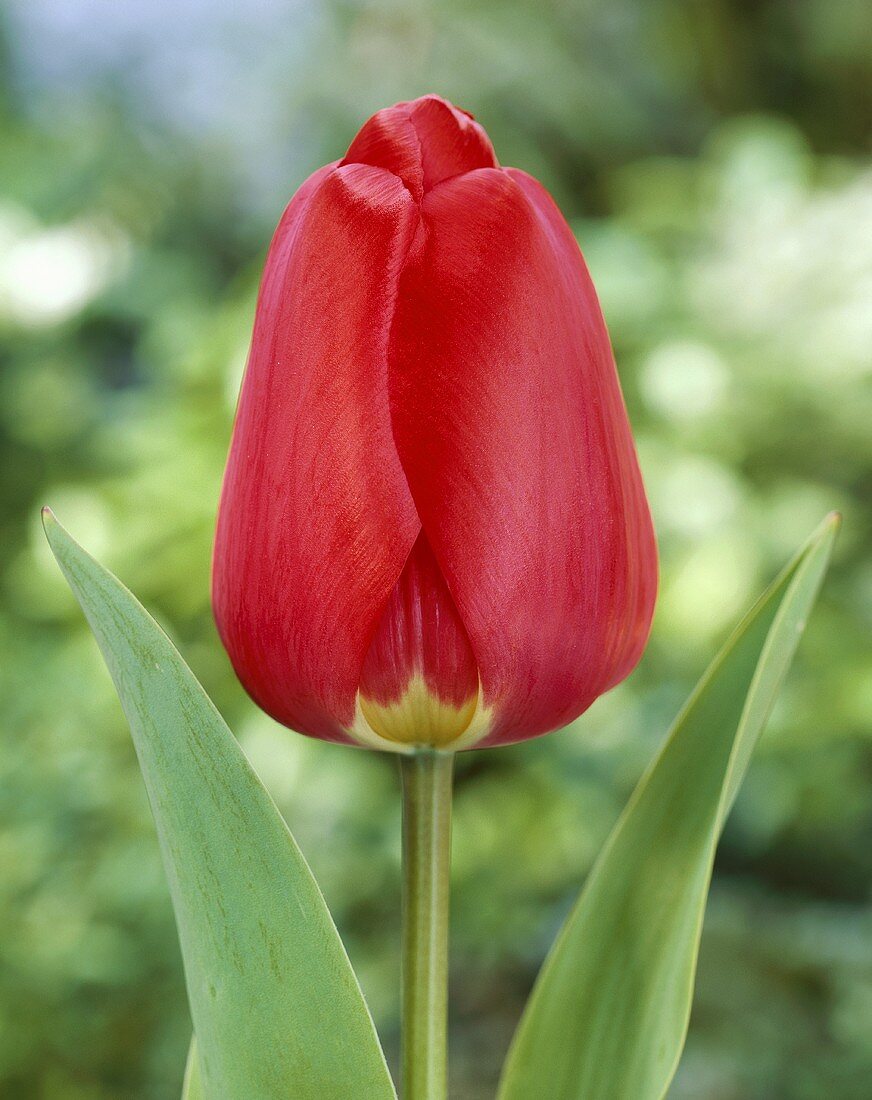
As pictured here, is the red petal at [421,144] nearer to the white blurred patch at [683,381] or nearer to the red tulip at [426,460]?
the red tulip at [426,460]

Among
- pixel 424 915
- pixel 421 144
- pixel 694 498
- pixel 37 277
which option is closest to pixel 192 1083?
pixel 424 915

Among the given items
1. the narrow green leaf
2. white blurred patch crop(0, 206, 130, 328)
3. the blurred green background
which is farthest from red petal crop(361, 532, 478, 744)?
white blurred patch crop(0, 206, 130, 328)

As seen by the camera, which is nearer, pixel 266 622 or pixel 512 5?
pixel 266 622

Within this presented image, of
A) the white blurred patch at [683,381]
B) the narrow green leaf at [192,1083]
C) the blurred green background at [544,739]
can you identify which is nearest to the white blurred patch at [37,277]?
the blurred green background at [544,739]

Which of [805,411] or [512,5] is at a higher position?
[512,5]

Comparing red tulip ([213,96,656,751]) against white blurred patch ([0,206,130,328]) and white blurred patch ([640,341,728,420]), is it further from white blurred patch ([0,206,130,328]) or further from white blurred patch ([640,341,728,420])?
white blurred patch ([0,206,130,328])

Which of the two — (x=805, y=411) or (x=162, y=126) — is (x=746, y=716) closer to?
(x=805, y=411)

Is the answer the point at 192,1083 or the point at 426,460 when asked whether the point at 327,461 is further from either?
the point at 192,1083

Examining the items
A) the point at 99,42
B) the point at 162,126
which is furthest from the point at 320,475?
the point at 99,42
